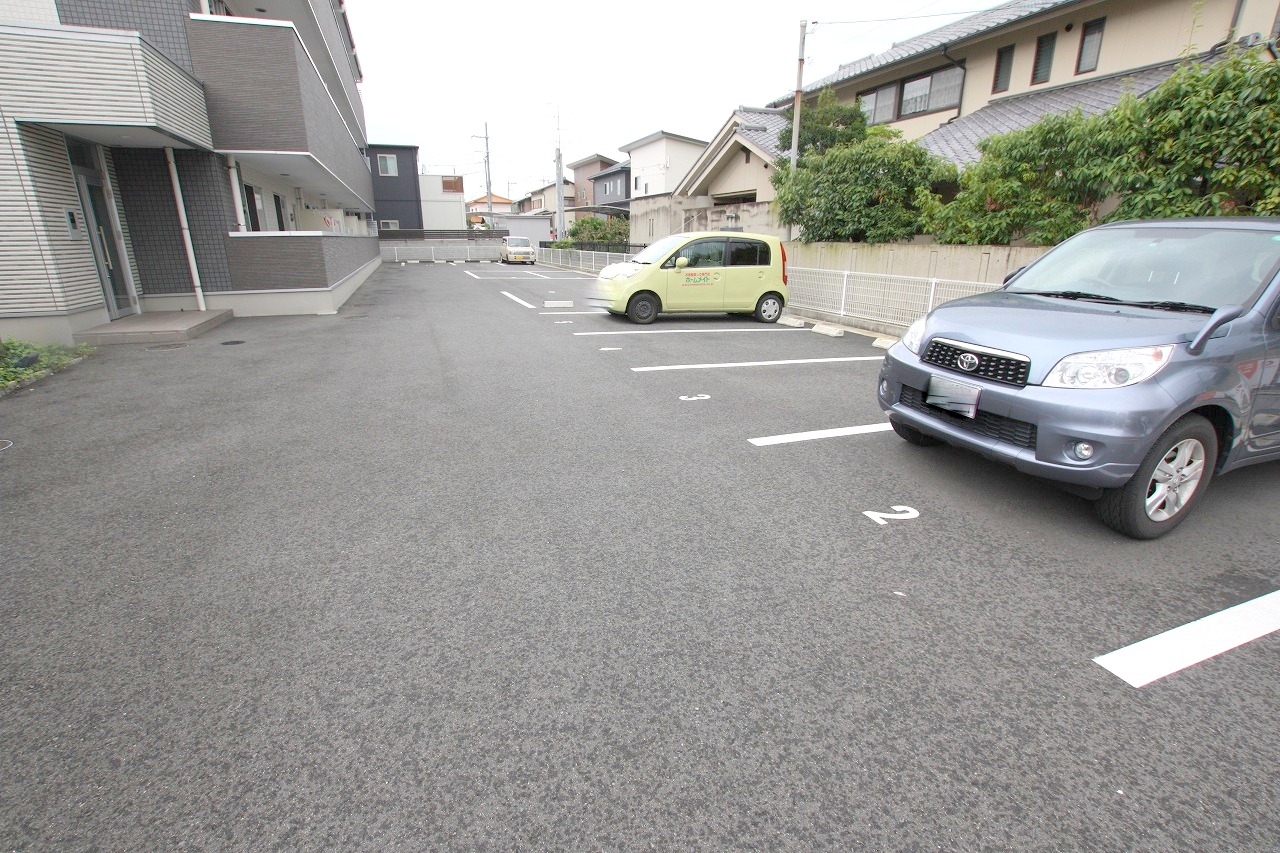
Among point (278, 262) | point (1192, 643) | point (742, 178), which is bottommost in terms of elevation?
point (1192, 643)

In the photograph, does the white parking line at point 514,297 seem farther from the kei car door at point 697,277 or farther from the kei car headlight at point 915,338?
the kei car headlight at point 915,338

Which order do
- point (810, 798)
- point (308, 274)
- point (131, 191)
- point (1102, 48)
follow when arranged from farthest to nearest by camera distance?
point (1102, 48) → point (308, 274) → point (131, 191) → point (810, 798)

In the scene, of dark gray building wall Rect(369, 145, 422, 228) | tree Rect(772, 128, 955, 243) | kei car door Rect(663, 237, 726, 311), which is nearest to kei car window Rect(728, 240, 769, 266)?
kei car door Rect(663, 237, 726, 311)

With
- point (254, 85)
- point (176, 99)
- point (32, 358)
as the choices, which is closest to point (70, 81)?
point (176, 99)

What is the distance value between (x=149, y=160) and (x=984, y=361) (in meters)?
12.4

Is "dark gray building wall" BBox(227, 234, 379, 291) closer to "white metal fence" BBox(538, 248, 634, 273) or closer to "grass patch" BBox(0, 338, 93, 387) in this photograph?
"grass patch" BBox(0, 338, 93, 387)

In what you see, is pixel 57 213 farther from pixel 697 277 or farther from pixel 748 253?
pixel 748 253

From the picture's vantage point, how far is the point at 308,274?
11500 millimetres

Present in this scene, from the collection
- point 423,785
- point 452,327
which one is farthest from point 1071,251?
point 452,327

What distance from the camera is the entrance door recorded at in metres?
9.23

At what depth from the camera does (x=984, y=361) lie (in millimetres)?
3451

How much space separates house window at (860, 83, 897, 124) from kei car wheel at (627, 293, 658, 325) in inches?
448

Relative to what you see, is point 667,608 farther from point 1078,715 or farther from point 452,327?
point 452,327

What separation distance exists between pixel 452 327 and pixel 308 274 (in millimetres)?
3247
